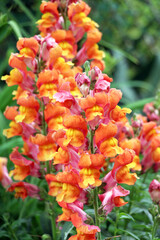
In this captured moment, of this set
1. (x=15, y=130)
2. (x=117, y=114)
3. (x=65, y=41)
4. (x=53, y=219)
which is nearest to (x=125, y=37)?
(x=65, y=41)

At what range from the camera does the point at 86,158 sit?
880 mm

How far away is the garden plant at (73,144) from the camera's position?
910mm

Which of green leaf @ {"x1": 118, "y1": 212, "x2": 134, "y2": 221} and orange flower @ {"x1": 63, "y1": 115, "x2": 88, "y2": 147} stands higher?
orange flower @ {"x1": 63, "y1": 115, "x2": 88, "y2": 147}

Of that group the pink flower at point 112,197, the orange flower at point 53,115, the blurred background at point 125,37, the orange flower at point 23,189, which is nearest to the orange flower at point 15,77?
the orange flower at point 53,115

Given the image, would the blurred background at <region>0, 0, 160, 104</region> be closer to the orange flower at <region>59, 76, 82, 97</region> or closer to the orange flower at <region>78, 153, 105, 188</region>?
the orange flower at <region>59, 76, 82, 97</region>

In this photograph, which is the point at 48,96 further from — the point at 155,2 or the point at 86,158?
the point at 155,2

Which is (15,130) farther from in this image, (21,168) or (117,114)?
(117,114)

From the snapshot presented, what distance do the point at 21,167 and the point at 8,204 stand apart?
33 centimetres

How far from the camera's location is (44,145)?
1158 millimetres

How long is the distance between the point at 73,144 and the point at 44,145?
10.6 inches

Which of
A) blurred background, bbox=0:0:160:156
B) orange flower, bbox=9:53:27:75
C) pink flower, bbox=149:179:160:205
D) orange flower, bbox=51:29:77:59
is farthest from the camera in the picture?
blurred background, bbox=0:0:160:156

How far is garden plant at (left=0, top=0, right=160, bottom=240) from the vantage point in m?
0.91

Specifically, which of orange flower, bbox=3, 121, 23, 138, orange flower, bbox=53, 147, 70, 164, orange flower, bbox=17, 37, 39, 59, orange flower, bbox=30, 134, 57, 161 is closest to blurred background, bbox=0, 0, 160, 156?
orange flower, bbox=3, 121, 23, 138

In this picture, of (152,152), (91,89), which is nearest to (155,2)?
(152,152)
